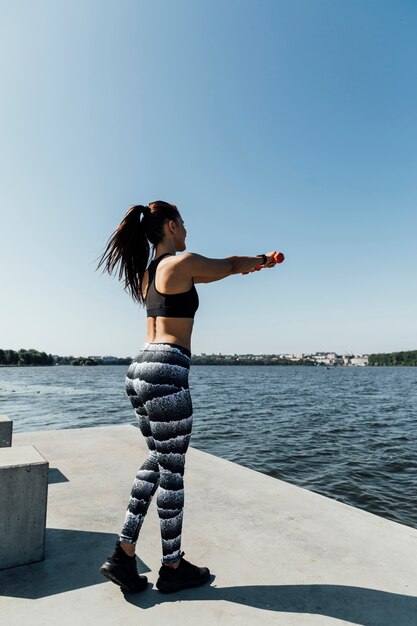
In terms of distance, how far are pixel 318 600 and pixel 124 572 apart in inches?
45.9

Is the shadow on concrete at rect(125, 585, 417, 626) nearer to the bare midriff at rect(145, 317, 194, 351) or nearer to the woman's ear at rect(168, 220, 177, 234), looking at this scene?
the bare midriff at rect(145, 317, 194, 351)

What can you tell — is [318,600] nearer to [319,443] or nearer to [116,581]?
[116,581]

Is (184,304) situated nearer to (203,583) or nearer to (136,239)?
(136,239)

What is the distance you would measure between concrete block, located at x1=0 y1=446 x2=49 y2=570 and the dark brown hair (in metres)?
1.49

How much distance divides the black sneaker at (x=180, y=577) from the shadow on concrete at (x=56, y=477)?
8.28ft

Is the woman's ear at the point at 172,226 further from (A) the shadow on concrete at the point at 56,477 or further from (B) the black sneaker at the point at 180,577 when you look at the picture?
(A) the shadow on concrete at the point at 56,477

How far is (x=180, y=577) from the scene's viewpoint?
254 cm

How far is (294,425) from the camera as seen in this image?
18.3 meters

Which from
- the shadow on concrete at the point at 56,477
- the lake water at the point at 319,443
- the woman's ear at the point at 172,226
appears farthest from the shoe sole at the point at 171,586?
the lake water at the point at 319,443

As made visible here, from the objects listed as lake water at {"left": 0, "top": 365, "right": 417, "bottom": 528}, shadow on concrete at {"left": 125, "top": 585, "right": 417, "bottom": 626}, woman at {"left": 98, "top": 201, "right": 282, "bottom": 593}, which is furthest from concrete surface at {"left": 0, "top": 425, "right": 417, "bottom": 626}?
lake water at {"left": 0, "top": 365, "right": 417, "bottom": 528}

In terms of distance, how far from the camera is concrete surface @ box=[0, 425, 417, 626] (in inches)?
90.7

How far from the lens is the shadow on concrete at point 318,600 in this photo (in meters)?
2.32

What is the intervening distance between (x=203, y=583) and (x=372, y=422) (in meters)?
19.3

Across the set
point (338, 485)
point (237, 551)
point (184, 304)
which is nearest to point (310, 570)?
point (237, 551)
